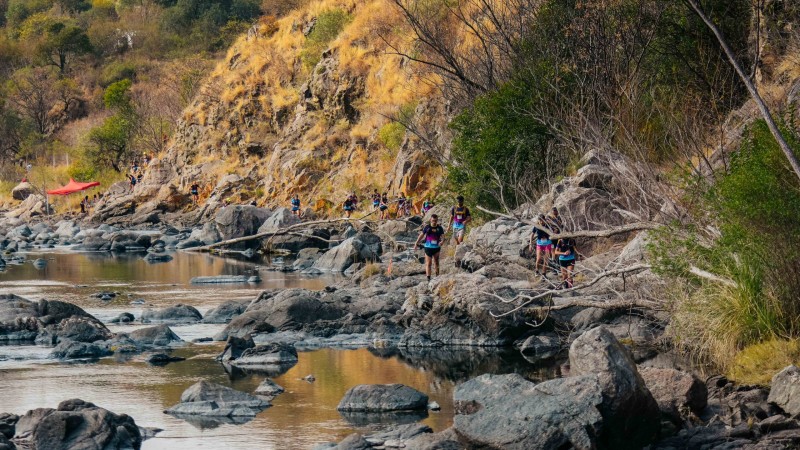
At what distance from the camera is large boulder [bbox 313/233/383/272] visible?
116 ft

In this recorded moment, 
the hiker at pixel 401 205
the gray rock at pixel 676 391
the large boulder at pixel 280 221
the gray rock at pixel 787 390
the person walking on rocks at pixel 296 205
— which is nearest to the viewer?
the gray rock at pixel 787 390

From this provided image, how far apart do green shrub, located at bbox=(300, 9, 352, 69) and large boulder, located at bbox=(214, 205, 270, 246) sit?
1880 cm

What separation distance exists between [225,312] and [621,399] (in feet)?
44.8

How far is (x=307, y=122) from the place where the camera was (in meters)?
62.2

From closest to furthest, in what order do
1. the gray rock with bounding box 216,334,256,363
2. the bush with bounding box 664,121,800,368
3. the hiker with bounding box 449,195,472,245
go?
the bush with bounding box 664,121,800,368 < the gray rock with bounding box 216,334,256,363 < the hiker with bounding box 449,195,472,245

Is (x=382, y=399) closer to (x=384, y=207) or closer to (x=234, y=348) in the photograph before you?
(x=234, y=348)

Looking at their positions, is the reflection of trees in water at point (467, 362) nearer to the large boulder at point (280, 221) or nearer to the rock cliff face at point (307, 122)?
the rock cliff face at point (307, 122)

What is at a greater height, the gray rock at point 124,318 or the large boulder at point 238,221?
the large boulder at point 238,221

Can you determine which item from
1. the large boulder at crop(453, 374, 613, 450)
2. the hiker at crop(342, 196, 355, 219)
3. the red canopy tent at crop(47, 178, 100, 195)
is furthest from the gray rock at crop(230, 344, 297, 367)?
the red canopy tent at crop(47, 178, 100, 195)

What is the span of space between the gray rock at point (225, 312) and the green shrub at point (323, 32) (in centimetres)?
4111

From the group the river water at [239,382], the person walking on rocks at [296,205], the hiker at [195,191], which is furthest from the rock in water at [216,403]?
the hiker at [195,191]

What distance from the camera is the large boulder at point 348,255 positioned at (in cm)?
3534

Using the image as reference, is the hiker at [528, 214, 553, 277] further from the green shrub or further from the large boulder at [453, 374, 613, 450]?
the green shrub

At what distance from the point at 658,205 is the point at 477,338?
13.0ft
